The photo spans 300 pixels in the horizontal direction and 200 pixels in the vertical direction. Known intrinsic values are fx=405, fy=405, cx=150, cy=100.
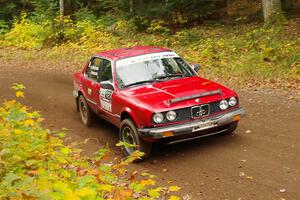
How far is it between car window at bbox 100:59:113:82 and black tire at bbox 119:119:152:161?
3.97 feet

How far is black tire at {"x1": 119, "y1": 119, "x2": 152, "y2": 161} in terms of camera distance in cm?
700

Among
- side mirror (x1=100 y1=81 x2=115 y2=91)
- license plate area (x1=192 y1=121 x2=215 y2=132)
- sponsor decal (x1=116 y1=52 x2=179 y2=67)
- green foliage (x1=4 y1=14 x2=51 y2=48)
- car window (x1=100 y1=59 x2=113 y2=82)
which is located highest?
sponsor decal (x1=116 y1=52 x2=179 y2=67)

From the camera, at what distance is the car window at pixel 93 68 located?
8.98m

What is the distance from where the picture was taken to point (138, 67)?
26.5ft

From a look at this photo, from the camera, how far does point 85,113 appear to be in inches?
381

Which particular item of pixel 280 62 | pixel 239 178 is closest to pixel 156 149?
pixel 239 178

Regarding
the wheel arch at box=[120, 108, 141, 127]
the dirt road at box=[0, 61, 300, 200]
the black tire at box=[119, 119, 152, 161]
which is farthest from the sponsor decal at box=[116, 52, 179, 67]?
the dirt road at box=[0, 61, 300, 200]

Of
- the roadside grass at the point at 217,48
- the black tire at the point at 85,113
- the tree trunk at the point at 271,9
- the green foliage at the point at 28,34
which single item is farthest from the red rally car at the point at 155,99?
the green foliage at the point at 28,34

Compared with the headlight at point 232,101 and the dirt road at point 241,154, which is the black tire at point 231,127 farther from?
the headlight at point 232,101

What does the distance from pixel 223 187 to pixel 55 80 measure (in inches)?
415

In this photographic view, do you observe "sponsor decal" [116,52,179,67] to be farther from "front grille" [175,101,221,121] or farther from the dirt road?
"front grille" [175,101,221,121]

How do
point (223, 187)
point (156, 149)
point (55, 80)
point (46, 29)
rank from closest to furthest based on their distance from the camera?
point (223, 187) < point (156, 149) < point (55, 80) < point (46, 29)

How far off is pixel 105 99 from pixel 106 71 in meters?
0.64

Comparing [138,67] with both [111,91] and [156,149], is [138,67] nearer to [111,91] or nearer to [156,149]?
[111,91]
